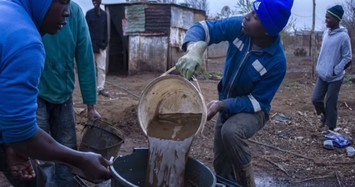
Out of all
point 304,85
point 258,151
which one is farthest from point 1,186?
point 304,85

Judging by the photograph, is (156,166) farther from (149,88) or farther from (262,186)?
(262,186)

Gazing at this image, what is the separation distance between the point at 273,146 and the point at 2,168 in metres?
5.00

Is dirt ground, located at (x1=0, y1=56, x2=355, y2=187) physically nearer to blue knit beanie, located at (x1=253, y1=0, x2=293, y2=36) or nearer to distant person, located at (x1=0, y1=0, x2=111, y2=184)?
blue knit beanie, located at (x1=253, y1=0, x2=293, y2=36)

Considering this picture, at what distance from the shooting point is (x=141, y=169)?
349cm

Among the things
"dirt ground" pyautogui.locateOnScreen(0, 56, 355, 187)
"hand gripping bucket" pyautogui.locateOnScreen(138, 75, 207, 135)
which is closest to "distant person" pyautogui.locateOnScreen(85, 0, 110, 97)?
"dirt ground" pyautogui.locateOnScreen(0, 56, 355, 187)

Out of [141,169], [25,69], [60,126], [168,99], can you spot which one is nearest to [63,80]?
[60,126]

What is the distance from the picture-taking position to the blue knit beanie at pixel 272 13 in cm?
363

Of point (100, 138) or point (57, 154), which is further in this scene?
point (100, 138)

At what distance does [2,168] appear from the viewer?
9.48ft

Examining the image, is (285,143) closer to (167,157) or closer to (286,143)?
(286,143)

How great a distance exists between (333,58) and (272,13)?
4440 millimetres

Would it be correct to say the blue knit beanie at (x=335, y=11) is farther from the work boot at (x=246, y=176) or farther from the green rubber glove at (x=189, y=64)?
the green rubber glove at (x=189, y=64)

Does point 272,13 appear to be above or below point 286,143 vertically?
above

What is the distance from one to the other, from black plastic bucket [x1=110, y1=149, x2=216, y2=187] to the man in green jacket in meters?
0.66
